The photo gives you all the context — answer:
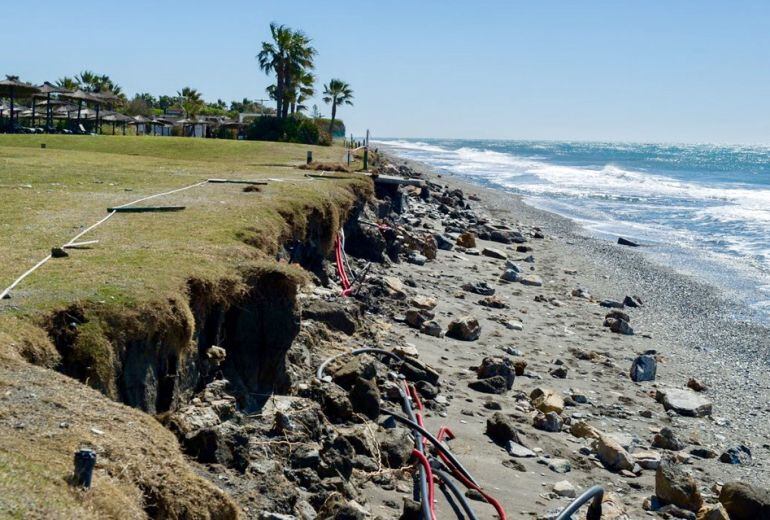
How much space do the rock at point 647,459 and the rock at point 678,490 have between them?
116 centimetres

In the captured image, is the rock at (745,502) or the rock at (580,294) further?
the rock at (580,294)

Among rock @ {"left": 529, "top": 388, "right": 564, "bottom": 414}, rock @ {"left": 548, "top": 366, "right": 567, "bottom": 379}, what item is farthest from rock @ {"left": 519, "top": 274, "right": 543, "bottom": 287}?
rock @ {"left": 529, "top": 388, "right": 564, "bottom": 414}

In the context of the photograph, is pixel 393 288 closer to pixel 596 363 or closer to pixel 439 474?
pixel 596 363

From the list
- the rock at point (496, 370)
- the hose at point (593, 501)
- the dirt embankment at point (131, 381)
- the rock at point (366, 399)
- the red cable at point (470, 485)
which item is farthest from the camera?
the rock at point (496, 370)

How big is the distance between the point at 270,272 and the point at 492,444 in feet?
11.5

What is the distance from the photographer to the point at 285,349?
33.2 ft

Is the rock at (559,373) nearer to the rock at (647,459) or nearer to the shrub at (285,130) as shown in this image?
the rock at (647,459)

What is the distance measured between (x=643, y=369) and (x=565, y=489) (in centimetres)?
671

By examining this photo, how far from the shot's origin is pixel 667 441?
40.2 feet

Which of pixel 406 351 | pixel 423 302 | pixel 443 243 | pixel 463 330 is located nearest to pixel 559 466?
pixel 406 351

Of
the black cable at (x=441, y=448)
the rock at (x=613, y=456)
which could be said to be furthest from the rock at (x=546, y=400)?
the black cable at (x=441, y=448)

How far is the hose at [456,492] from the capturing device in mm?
8047

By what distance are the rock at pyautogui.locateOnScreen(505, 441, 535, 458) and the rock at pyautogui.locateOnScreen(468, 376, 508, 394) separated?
2.20 metres

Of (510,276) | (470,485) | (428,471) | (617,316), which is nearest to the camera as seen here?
(428,471)
